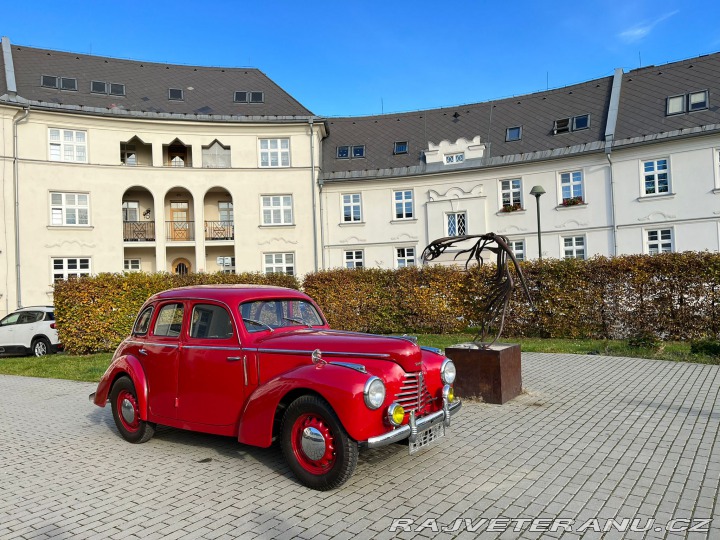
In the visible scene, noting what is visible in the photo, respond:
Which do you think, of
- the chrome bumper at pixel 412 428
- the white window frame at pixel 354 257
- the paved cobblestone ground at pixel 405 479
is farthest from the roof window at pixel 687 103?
the chrome bumper at pixel 412 428

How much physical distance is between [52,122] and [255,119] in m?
9.92

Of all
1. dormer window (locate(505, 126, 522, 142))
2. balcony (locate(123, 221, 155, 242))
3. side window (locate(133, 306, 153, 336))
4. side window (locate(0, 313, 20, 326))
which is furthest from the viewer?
dormer window (locate(505, 126, 522, 142))

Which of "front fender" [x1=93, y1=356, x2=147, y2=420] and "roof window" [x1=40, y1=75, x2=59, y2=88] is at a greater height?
"roof window" [x1=40, y1=75, x2=59, y2=88]

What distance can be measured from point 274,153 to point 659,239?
20.2m

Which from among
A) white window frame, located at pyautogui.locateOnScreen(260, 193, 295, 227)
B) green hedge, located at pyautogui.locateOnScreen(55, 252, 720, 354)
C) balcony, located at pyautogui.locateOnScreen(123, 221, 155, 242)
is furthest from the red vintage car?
balcony, located at pyautogui.locateOnScreen(123, 221, 155, 242)

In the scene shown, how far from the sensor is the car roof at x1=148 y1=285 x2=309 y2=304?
605 centimetres

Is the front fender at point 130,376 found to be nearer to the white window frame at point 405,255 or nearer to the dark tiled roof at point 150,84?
the white window frame at point 405,255

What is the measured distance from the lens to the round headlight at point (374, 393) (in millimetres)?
4637

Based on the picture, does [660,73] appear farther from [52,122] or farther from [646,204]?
[52,122]

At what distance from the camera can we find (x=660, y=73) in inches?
1130

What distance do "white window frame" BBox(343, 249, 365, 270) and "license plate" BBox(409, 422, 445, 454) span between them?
26001 millimetres

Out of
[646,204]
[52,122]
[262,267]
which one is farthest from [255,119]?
[646,204]

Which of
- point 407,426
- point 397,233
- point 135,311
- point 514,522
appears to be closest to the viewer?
point 514,522

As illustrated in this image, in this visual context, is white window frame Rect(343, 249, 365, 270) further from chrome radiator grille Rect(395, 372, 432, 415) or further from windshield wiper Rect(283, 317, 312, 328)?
chrome radiator grille Rect(395, 372, 432, 415)
